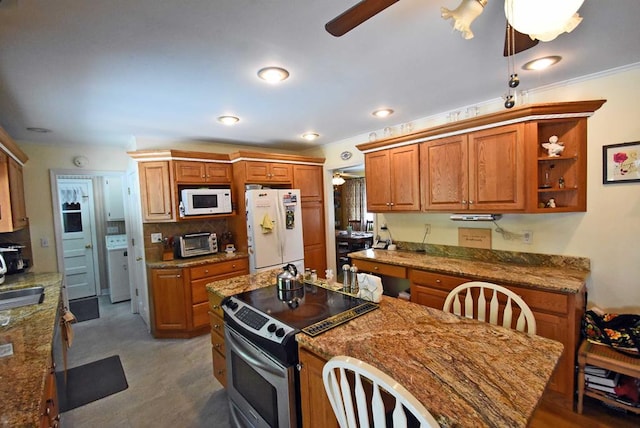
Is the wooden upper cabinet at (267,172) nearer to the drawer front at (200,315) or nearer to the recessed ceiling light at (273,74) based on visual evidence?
the drawer front at (200,315)

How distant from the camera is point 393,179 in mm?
3307

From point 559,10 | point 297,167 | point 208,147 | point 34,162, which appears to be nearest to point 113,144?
point 34,162

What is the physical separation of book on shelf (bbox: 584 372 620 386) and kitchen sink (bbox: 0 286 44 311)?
4088 mm

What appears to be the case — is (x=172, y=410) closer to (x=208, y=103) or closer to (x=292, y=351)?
(x=292, y=351)

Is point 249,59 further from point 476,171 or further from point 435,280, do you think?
point 435,280

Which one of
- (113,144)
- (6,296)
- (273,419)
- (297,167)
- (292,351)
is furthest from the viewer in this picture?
(297,167)

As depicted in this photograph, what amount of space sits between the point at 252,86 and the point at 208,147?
217cm

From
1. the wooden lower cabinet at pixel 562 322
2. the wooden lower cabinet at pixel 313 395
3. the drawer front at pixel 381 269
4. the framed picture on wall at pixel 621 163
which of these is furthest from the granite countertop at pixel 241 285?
the framed picture on wall at pixel 621 163

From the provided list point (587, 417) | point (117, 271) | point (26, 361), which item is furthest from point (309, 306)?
point (117, 271)

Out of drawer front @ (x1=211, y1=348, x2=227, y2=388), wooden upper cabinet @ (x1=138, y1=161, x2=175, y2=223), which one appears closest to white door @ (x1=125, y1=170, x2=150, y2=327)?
wooden upper cabinet @ (x1=138, y1=161, x2=175, y2=223)

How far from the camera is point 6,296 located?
2.47 metres

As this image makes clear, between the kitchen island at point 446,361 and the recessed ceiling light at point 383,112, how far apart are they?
6.71ft

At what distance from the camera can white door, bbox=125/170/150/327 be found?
145 inches

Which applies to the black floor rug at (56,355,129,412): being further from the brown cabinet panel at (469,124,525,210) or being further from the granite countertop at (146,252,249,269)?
the brown cabinet panel at (469,124,525,210)
